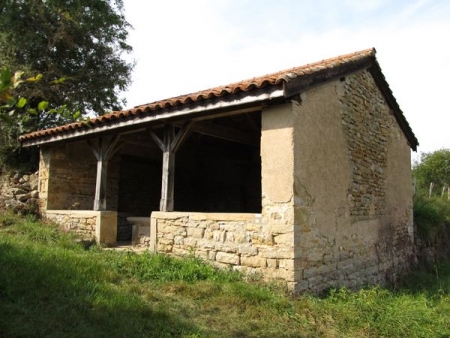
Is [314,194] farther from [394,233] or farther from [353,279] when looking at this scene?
[394,233]

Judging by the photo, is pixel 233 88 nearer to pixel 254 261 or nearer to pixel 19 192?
pixel 254 261

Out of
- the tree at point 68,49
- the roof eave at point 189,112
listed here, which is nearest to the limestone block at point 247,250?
the roof eave at point 189,112

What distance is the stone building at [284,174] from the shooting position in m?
5.07

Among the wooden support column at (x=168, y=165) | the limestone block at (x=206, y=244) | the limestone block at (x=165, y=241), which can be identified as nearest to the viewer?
the limestone block at (x=206, y=244)

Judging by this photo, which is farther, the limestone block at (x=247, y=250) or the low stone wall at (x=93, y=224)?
the low stone wall at (x=93, y=224)

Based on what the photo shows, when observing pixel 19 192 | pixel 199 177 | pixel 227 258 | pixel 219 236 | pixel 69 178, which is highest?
pixel 199 177

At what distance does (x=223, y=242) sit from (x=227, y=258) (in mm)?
245

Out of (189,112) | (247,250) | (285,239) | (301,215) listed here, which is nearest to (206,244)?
(247,250)

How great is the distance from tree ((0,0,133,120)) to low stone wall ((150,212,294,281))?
6.68m

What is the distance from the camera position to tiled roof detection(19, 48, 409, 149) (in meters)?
4.94

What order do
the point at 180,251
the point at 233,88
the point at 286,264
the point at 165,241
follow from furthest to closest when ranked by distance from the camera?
the point at 165,241
the point at 180,251
the point at 233,88
the point at 286,264

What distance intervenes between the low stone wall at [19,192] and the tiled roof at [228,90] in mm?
1648

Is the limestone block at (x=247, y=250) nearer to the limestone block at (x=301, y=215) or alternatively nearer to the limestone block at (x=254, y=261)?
the limestone block at (x=254, y=261)

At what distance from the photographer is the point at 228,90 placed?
5223mm
